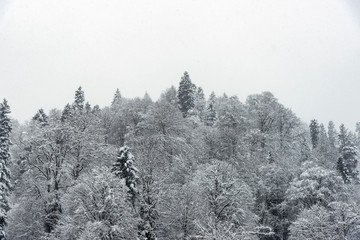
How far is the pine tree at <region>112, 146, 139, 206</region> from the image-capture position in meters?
29.9

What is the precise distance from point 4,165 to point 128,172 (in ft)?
50.1

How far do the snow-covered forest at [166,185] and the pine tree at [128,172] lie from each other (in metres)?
0.09

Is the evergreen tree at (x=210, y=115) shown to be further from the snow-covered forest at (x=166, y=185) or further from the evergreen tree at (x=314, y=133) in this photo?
the evergreen tree at (x=314, y=133)

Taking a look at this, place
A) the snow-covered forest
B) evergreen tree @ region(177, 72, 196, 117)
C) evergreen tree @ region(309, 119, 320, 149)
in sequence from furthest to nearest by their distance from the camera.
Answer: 1. evergreen tree @ region(309, 119, 320, 149)
2. evergreen tree @ region(177, 72, 196, 117)
3. the snow-covered forest

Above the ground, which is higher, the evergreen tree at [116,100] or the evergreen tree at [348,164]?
the evergreen tree at [116,100]

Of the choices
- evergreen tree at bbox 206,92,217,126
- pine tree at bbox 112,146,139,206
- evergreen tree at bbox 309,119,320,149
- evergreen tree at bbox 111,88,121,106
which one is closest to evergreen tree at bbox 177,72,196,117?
evergreen tree at bbox 206,92,217,126

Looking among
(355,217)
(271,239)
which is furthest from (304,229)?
(271,239)

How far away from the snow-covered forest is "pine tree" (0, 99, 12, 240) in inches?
4.9

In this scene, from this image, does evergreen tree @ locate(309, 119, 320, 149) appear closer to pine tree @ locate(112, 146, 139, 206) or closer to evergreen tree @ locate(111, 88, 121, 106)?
evergreen tree @ locate(111, 88, 121, 106)

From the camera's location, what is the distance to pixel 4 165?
36.1 m

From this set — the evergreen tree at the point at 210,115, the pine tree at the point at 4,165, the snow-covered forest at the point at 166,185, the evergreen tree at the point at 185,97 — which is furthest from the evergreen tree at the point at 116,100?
the pine tree at the point at 4,165

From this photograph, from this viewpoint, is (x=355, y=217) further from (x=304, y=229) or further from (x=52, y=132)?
(x=52, y=132)

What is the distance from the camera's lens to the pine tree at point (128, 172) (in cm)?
2994

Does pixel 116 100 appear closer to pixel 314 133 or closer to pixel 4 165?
pixel 4 165
